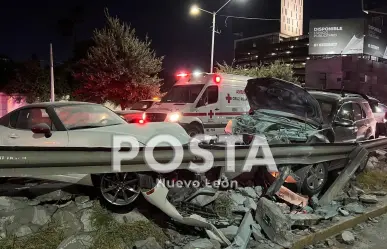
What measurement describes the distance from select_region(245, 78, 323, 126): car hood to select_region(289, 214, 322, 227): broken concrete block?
2.44m

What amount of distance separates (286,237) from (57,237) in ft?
8.36

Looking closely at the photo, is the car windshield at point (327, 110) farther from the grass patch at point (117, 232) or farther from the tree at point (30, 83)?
the tree at point (30, 83)

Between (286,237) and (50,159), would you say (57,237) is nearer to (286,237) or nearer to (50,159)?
(50,159)

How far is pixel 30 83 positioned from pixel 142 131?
21.9 meters

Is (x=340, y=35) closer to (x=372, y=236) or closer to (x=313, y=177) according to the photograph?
(x=313, y=177)

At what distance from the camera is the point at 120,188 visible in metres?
4.64

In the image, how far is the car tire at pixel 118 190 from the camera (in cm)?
461

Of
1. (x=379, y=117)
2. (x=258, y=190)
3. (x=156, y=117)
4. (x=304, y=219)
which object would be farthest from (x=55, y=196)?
(x=379, y=117)

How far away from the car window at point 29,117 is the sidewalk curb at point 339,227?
13.5ft

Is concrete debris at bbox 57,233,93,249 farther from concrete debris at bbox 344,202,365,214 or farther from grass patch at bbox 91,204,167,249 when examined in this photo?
concrete debris at bbox 344,202,365,214

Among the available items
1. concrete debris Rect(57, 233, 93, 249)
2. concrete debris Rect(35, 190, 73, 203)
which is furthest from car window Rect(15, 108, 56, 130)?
concrete debris Rect(57, 233, 93, 249)

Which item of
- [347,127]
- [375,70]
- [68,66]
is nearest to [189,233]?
[347,127]

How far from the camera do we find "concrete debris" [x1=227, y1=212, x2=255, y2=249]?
399 centimetres

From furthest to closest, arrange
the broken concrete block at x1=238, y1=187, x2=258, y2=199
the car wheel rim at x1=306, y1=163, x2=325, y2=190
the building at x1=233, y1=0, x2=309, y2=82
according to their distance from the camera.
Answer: the building at x1=233, y1=0, x2=309, y2=82 → the car wheel rim at x1=306, y1=163, x2=325, y2=190 → the broken concrete block at x1=238, y1=187, x2=258, y2=199
